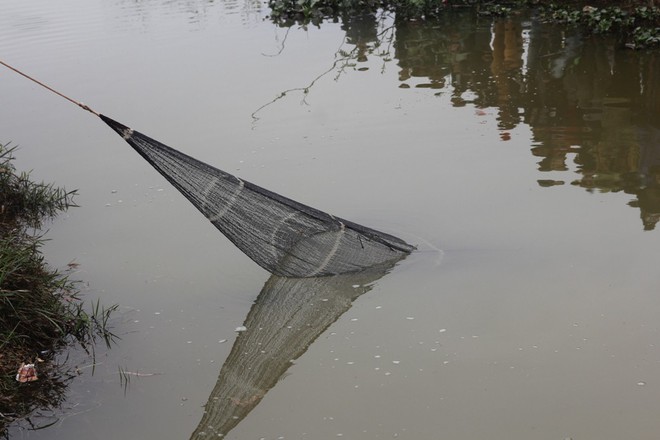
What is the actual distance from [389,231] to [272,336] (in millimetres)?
1258

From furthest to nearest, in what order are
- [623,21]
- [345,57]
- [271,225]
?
[345,57], [623,21], [271,225]

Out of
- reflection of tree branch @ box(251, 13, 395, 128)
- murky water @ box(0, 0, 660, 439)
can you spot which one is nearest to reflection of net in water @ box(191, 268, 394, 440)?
murky water @ box(0, 0, 660, 439)

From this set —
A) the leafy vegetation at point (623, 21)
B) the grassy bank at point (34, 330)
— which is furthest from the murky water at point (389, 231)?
the leafy vegetation at point (623, 21)

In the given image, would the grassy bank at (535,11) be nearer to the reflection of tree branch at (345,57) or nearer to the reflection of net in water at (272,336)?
the reflection of tree branch at (345,57)

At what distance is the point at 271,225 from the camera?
437 cm

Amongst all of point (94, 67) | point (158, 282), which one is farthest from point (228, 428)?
point (94, 67)

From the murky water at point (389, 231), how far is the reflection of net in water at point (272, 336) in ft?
0.04

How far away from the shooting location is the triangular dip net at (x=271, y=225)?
4.14 meters

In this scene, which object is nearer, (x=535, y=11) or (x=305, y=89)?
(x=305, y=89)

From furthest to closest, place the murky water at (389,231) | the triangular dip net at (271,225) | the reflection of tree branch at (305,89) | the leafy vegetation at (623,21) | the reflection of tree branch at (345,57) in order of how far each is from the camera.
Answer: the leafy vegetation at (623,21)
the reflection of tree branch at (345,57)
the reflection of tree branch at (305,89)
the triangular dip net at (271,225)
the murky water at (389,231)

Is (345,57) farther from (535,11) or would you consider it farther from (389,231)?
(389,231)

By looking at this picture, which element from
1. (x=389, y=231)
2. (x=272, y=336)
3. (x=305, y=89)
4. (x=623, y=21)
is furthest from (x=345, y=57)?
(x=272, y=336)

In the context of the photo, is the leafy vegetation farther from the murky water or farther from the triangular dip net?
the triangular dip net

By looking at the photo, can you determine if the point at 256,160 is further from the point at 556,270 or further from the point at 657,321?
the point at 657,321
